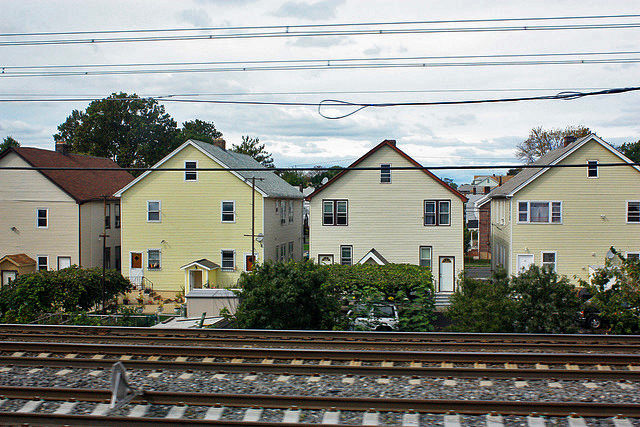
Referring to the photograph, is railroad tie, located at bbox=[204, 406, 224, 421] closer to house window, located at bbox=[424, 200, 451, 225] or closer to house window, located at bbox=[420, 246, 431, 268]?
house window, located at bbox=[420, 246, 431, 268]

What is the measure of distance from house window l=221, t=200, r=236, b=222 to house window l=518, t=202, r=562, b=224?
51.4 ft

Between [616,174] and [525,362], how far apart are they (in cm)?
2084

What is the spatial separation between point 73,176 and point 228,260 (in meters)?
12.7

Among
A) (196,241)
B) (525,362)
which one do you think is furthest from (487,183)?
(525,362)

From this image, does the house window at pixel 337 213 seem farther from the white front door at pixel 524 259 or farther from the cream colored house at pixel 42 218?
the cream colored house at pixel 42 218

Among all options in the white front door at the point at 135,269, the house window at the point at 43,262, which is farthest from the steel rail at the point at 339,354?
the house window at the point at 43,262

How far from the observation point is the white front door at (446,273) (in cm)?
2822

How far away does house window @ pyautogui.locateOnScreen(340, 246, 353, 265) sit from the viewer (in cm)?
2877

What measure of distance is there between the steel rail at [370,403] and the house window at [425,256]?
2038cm

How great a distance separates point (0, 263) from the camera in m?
30.3

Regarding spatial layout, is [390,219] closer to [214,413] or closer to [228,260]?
[228,260]

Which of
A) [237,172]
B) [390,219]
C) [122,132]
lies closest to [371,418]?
[390,219]

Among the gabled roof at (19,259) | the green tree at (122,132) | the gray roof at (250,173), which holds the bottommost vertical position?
the gabled roof at (19,259)

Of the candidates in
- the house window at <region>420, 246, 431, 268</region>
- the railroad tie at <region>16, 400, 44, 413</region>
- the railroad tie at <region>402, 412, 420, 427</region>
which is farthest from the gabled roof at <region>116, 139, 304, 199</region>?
the railroad tie at <region>402, 412, 420, 427</region>
